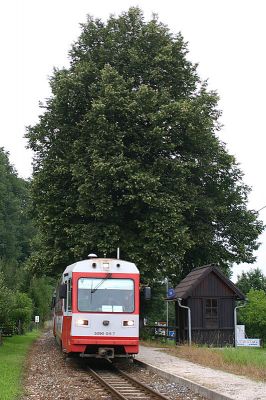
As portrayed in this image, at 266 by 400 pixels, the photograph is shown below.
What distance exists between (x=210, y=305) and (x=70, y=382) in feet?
44.7

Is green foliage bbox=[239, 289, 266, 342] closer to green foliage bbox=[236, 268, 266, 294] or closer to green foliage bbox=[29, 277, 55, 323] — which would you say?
green foliage bbox=[29, 277, 55, 323]

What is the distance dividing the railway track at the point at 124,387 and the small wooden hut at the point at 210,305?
388 inches

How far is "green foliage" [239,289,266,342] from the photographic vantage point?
36.7 meters

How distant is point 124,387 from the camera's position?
14414 mm

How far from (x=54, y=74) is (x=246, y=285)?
133 ft

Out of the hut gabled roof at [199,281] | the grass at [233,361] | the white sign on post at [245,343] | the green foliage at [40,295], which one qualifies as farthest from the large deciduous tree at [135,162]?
the green foliage at [40,295]

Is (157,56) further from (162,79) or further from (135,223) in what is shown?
(135,223)

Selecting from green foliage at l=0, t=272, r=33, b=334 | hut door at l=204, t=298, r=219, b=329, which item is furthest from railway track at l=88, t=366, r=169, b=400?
hut door at l=204, t=298, r=219, b=329

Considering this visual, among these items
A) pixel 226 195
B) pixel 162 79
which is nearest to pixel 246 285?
pixel 226 195

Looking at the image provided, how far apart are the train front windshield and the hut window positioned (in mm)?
9757

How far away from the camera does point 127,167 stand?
26547 mm

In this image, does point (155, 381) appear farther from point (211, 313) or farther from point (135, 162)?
point (135, 162)

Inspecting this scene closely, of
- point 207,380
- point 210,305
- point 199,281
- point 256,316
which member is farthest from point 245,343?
point 207,380

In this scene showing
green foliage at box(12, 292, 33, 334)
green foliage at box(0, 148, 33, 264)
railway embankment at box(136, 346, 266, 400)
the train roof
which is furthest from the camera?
green foliage at box(0, 148, 33, 264)
